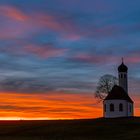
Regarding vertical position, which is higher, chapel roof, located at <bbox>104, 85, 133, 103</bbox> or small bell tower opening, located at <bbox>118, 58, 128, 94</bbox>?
small bell tower opening, located at <bbox>118, 58, 128, 94</bbox>

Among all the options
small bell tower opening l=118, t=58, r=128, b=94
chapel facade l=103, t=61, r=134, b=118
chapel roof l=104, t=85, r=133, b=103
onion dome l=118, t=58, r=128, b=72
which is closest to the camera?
chapel facade l=103, t=61, r=134, b=118

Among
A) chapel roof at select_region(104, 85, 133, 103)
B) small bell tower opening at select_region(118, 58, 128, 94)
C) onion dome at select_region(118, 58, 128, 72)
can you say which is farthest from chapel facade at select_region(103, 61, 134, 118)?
onion dome at select_region(118, 58, 128, 72)

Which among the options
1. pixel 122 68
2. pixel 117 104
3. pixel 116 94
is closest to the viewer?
pixel 117 104

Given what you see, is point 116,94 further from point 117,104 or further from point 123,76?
point 123,76

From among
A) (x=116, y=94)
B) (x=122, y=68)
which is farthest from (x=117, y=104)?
(x=122, y=68)

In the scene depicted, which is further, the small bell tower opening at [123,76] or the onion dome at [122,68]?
the onion dome at [122,68]

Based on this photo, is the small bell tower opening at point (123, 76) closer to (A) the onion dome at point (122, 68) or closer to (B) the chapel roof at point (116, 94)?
(A) the onion dome at point (122, 68)

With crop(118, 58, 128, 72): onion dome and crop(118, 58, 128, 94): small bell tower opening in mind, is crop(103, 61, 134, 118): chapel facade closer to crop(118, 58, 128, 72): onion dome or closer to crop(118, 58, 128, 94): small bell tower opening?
crop(118, 58, 128, 94): small bell tower opening

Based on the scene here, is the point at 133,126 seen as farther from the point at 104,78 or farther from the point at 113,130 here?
the point at 104,78

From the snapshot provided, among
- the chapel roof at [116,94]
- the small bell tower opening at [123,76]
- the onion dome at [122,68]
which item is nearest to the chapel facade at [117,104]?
the chapel roof at [116,94]

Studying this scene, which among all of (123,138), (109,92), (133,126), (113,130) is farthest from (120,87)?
(123,138)

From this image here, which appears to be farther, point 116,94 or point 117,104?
point 116,94

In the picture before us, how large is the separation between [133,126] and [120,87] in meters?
25.6

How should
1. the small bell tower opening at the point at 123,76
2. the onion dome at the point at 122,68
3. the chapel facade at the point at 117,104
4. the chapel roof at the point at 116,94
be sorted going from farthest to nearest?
the onion dome at the point at 122,68
the small bell tower opening at the point at 123,76
the chapel roof at the point at 116,94
the chapel facade at the point at 117,104
